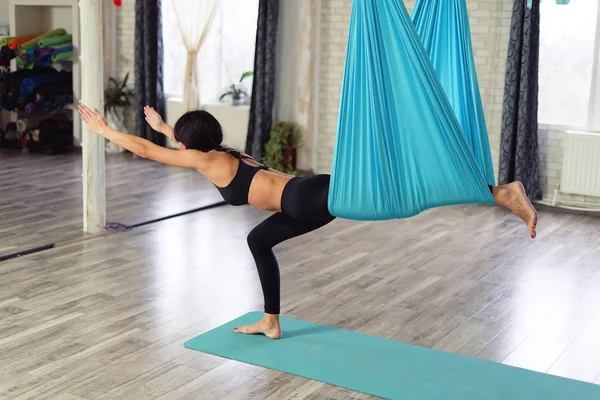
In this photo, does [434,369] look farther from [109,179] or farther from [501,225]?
[109,179]

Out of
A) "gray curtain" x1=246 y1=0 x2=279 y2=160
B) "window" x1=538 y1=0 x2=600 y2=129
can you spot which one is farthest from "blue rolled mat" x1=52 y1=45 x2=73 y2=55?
"window" x1=538 y1=0 x2=600 y2=129

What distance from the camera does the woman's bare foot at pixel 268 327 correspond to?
160 inches

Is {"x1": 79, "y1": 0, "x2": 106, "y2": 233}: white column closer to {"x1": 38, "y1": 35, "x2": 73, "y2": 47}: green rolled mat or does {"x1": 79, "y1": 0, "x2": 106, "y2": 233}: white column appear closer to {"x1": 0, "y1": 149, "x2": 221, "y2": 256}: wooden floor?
{"x1": 0, "y1": 149, "x2": 221, "y2": 256}: wooden floor

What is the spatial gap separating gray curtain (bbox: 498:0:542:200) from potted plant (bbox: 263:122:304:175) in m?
2.08

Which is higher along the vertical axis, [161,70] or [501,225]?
[161,70]

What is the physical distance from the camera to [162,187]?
7.89 meters

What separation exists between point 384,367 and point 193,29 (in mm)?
5914

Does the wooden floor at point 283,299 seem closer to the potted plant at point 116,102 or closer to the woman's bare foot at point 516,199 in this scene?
the woman's bare foot at point 516,199

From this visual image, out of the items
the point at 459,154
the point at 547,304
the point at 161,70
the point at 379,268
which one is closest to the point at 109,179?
the point at 161,70

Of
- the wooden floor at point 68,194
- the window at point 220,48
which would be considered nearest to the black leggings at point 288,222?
the wooden floor at point 68,194

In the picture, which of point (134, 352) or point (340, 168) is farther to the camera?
point (134, 352)

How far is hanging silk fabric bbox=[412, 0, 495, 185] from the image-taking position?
3.88 meters

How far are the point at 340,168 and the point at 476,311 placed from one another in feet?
5.33

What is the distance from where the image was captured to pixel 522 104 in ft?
23.4
